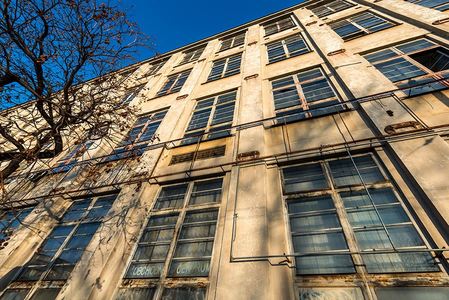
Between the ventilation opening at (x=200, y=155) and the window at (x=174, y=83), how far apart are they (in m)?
6.13

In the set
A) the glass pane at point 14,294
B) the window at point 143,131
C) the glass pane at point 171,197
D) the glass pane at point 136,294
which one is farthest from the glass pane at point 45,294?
the window at point 143,131

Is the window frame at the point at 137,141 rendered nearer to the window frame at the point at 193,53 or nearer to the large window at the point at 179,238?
the large window at the point at 179,238

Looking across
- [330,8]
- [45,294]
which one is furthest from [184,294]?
[330,8]

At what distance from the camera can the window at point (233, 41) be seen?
16202mm

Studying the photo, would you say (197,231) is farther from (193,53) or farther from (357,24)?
(193,53)

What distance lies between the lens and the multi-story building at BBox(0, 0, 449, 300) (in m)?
3.55

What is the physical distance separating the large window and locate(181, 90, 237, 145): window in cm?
214

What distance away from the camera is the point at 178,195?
19.8 ft

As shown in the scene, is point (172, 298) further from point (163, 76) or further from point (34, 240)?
point (163, 76)

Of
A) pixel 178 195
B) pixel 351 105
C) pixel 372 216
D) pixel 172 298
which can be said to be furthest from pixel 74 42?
pixel 372 216

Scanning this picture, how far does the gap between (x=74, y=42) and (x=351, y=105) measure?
855 cm

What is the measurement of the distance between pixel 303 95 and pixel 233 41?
11771mm

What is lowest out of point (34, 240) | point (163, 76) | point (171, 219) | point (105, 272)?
point (105, 272)

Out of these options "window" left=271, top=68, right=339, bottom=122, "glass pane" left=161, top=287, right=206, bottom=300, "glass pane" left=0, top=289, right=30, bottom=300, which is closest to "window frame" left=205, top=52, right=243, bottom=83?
"window" left=271, top=68, right=339, bottom=122
